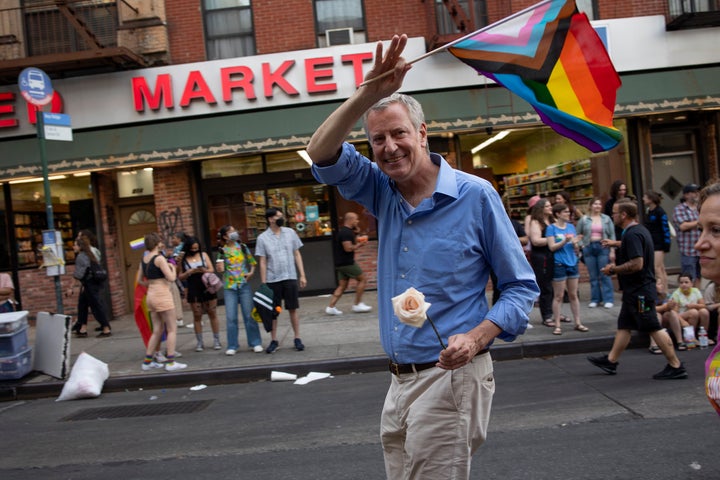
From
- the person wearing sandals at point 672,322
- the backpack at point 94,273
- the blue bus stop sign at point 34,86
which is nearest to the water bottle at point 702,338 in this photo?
the person wearing sandals at point 672,322

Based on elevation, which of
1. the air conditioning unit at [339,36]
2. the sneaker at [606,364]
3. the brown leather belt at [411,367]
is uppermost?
the air conditioning unit at [339,36]

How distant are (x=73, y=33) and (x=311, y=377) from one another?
9723 millimetres

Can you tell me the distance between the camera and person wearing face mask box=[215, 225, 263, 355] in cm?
926

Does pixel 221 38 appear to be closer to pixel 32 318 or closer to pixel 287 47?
pixel 287 47

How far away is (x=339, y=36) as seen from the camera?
43.0ft

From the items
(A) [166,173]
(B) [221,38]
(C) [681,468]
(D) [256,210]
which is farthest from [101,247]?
(C) [681,468]

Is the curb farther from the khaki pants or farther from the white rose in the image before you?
the white rose

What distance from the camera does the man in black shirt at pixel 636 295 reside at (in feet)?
21.8

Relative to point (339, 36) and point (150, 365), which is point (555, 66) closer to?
point (150, 365)

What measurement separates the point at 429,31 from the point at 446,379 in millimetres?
11700

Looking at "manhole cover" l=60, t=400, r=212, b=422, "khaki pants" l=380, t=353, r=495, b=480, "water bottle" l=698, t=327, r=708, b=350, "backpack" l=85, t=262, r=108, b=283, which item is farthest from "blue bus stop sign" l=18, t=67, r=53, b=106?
"water bottle" l=698, t=327, r=708, b=350

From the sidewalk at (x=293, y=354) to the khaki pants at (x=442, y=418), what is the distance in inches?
232

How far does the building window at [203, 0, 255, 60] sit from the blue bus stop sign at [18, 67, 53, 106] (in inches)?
181

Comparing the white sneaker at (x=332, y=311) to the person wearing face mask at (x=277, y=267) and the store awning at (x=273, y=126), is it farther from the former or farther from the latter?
the store awning at (x=273, y=126)
